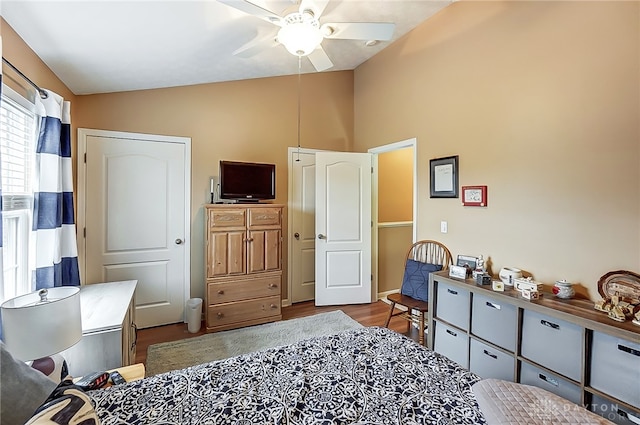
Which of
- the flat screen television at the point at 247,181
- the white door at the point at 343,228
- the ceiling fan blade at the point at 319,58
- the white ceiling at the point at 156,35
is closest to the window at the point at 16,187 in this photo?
the white ceiling at the point at 156,35

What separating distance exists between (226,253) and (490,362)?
2.53 metres

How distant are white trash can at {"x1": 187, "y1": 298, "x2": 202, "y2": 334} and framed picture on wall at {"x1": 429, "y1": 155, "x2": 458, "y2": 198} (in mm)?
2751

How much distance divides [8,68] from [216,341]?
8.27ft

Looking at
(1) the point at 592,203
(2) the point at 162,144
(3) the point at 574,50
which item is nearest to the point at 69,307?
(2) the point at 162,144

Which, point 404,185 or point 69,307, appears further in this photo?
point 404,185

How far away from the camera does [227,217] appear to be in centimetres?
319

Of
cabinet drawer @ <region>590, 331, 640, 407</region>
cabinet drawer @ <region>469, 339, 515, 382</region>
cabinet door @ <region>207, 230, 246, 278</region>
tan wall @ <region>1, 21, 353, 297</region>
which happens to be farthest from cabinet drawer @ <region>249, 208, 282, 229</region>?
cabinet drawer @ <region>590, 331, 640, 407</region>

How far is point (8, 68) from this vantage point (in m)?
1.63

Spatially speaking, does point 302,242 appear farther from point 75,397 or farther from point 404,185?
point 75,397

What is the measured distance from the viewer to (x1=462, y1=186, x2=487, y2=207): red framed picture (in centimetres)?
265

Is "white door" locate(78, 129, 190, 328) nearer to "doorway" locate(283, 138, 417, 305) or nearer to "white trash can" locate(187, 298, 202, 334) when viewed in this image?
"white trash can" locate(187, 298, 202, 334)

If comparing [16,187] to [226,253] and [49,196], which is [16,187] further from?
[226,253]

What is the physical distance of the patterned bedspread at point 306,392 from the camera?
1115mm

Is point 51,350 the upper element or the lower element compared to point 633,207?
lower
